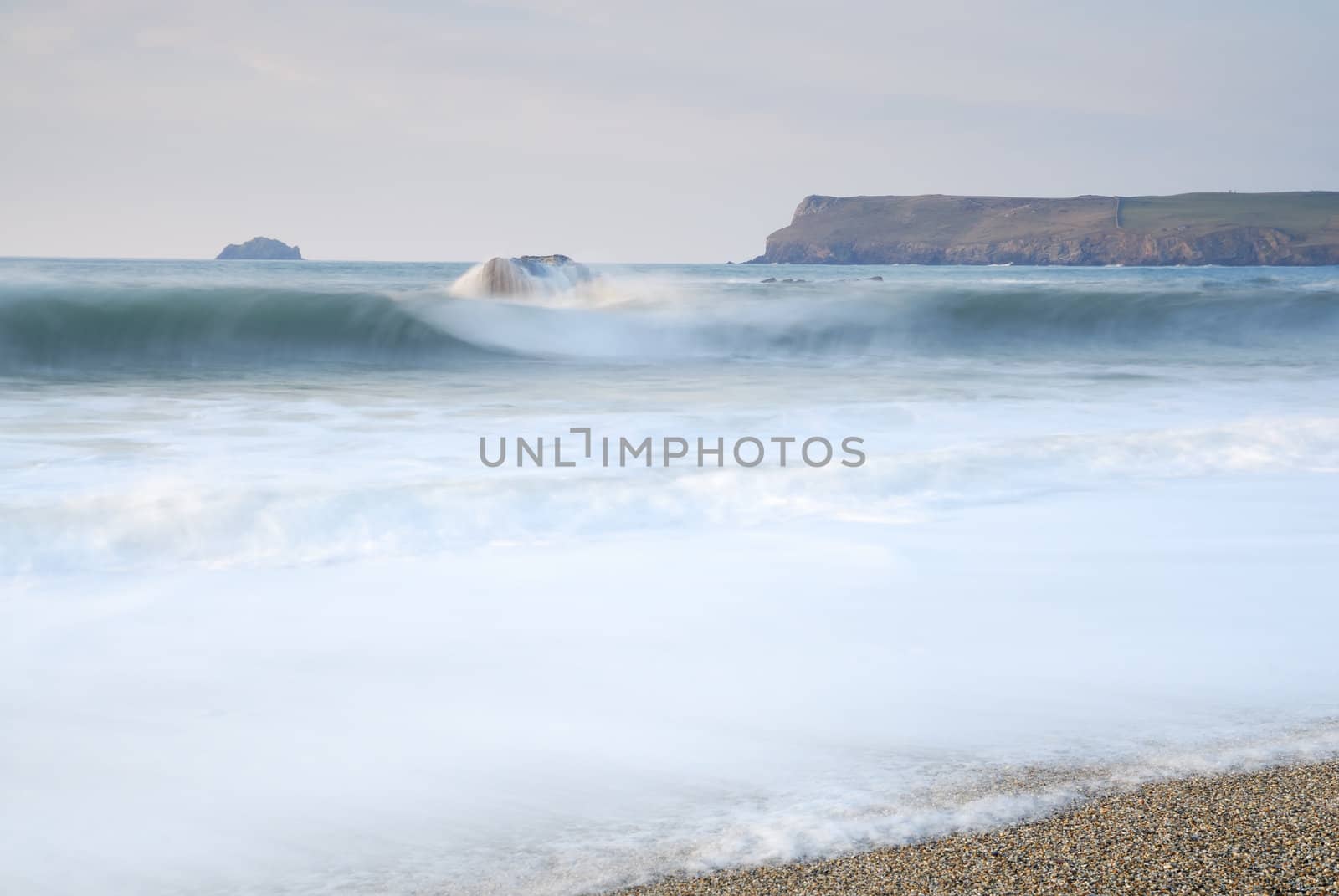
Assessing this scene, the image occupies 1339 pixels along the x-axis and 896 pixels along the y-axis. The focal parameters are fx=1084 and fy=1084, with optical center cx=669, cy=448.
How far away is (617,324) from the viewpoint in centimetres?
1457

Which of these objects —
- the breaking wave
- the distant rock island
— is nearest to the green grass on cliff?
the distant rock island

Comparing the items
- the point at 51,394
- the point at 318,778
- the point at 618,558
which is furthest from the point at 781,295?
the point at 318,778

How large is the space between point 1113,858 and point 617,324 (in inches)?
518

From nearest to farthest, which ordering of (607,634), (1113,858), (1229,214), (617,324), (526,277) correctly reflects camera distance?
(1113,858) → (607,634) → (617,324) → (526,277) → (1229,214)

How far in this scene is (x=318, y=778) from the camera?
6.77ft

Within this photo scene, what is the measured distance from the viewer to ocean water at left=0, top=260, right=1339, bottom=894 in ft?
6.25

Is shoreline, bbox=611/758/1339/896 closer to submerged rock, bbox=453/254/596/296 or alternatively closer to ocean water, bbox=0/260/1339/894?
ocean water, bbox=0/260/1339/894

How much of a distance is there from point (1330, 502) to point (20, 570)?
4.92 m

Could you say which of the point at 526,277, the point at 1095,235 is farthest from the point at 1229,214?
the point at 526,277

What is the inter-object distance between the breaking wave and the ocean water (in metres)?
5.23

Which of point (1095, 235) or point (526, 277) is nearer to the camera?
point (526, 277)

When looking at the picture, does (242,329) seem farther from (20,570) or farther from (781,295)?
(20,570)

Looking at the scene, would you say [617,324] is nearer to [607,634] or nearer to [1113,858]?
[607,634]

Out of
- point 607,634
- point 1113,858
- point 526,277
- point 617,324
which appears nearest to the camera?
point 1113,858
